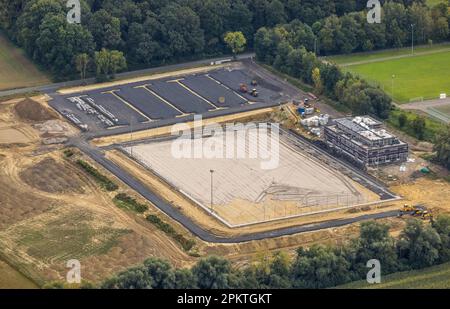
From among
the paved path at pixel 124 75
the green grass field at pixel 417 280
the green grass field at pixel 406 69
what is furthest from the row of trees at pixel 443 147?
the paved path at pixel 124 75

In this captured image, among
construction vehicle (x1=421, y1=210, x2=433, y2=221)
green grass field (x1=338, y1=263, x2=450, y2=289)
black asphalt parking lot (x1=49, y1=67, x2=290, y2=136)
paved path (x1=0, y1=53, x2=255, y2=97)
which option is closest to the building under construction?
construction vehicle (x1=421, y1=210, x2=433, y2=221)

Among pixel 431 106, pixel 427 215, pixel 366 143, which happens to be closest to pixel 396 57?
pixel 431 106

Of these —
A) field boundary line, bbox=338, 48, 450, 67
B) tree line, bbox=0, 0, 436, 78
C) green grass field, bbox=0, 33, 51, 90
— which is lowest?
field boundary line, bbox=338, 48, 450, 67

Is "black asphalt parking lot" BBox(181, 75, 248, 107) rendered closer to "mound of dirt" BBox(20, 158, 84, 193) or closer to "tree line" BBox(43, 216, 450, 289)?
"mound of dirt" BBox(20, 158, 84, 193)

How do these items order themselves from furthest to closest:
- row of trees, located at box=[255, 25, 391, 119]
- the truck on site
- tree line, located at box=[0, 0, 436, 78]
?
tree line, located at box=[0, 0, 436, 78]
row of trees, located at box=[255, 25, 391, 119]
the truck on site

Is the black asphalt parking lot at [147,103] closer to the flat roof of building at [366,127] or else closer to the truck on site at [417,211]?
the flat roof of building at [366,127]

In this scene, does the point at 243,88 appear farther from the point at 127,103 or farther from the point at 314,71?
the point at 127,103
